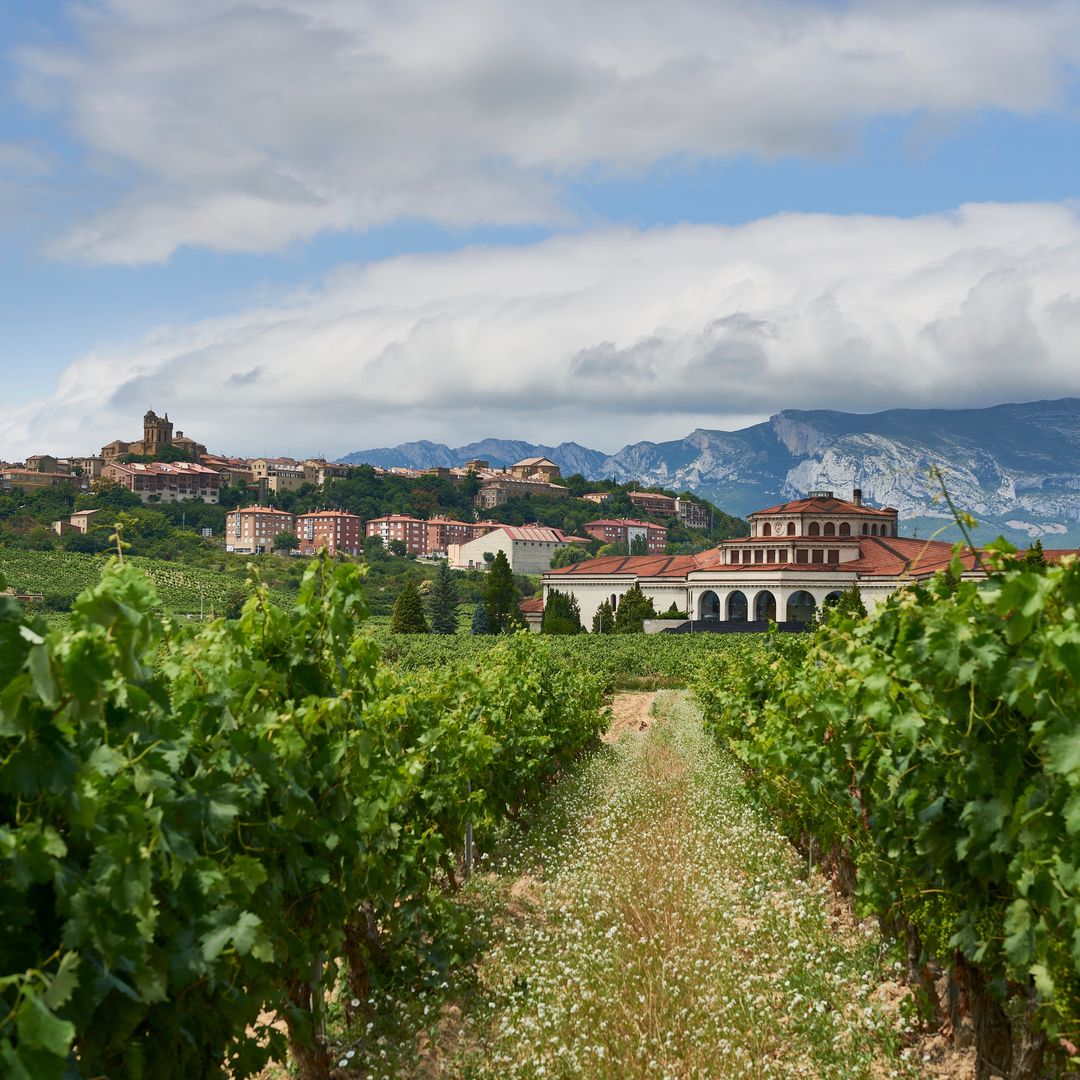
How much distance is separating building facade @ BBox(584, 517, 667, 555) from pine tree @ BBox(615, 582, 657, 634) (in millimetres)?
82384

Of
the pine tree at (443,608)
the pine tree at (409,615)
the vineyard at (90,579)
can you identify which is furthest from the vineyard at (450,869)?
the pine tree at (443,608)

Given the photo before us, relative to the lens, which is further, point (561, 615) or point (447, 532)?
point (447, 532)

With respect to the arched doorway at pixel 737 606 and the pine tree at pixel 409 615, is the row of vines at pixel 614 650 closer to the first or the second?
the pine tree at pixel 409 615

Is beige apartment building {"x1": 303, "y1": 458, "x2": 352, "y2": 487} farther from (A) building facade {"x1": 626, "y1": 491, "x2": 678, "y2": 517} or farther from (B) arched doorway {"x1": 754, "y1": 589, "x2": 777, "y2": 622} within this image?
(B) arched doorway {"x1": 754, "y1": 589, "x2": 777, "y2": 622}

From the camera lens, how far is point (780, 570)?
6638cm

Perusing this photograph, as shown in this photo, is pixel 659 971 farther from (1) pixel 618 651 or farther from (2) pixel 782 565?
(2) pixel 782 565

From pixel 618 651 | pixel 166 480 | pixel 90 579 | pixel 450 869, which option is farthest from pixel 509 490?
pixel 450 869

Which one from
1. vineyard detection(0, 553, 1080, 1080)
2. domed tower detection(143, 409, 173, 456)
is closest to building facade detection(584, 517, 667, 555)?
domed tower detection(143, 409, 173, 456)

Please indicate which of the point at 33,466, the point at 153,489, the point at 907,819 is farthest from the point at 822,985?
the point at 33,466

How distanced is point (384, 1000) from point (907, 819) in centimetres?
333

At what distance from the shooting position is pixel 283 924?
4906 millimetres

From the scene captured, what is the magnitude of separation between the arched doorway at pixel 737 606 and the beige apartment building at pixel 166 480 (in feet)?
302

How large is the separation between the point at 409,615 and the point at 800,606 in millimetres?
23245

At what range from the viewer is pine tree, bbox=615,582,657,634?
6481 cm
